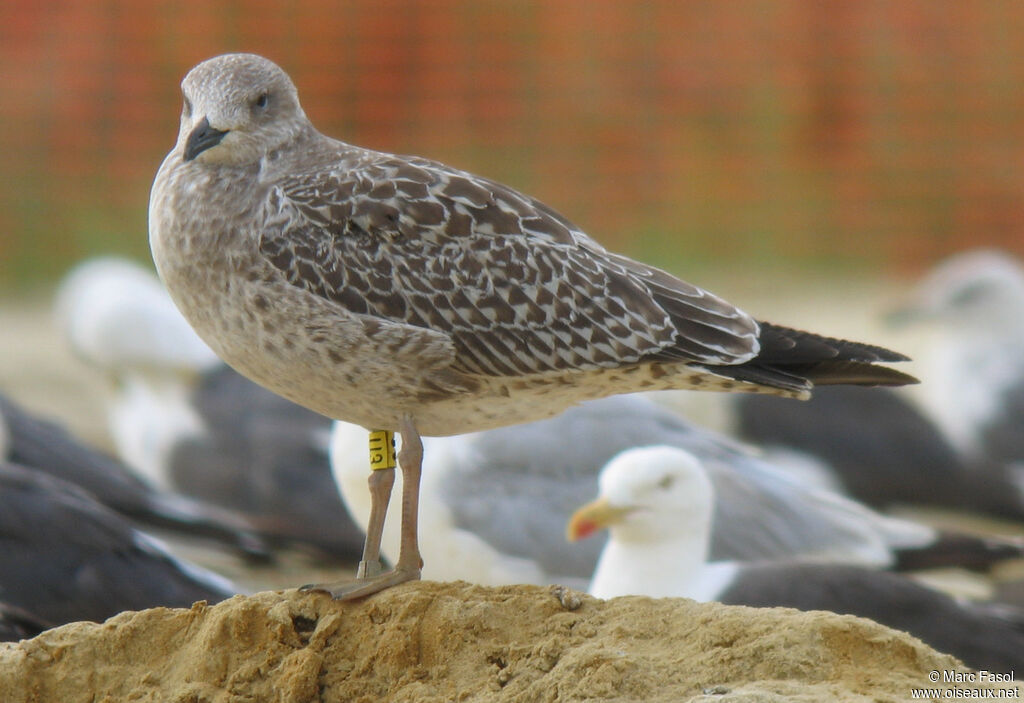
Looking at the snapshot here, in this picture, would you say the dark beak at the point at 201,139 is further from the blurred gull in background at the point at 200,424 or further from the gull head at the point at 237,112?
the blurred gull in background at the point at 200,424

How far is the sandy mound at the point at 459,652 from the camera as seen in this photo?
3.87m

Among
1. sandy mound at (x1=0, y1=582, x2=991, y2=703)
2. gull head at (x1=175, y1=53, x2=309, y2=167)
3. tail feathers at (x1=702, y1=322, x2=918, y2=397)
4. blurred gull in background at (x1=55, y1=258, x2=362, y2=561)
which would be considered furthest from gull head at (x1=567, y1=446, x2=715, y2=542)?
blurred gull in background at (x1=55, y1=258, x2=362, y2=561)

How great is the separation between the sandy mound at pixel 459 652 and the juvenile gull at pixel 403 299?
22 centimetres

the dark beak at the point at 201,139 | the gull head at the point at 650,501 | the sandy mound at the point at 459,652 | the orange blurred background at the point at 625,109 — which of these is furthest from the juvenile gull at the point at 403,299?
the orange blurred background at the point at 625,109

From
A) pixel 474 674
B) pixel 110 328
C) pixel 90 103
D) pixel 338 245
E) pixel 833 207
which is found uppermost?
pixel 833 207

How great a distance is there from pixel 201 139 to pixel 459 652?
5.44 feet

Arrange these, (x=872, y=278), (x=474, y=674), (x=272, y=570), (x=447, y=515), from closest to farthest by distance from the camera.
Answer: (x=474, y=674) → (x=447, y=515) → (x=272, y=570) → (x=872, y=278)

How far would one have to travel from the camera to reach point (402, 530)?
456cm

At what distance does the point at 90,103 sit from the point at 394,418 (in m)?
13.4

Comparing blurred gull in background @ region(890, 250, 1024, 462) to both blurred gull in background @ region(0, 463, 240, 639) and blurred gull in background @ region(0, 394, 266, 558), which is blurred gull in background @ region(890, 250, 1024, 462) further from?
blurred gull in background @ region(0, 463, 240, 639)

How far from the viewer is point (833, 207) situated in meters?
17.2

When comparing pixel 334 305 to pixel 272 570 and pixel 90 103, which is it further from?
pixel 90 103

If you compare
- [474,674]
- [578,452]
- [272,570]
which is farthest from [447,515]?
[474,674]

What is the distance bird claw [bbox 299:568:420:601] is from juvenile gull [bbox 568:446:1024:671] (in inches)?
83.0
